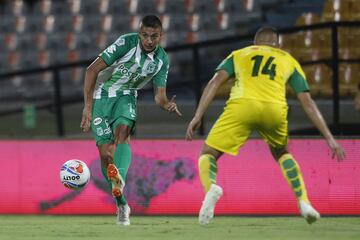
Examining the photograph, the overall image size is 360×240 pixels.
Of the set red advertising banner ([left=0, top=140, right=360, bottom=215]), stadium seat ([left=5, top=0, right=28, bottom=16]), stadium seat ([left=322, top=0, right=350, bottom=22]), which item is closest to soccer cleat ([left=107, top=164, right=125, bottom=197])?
red advertising banner ([left=0, top=140, right=360, bottom=215])

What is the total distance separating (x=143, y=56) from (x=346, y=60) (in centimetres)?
337

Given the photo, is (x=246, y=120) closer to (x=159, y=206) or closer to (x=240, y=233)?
(x=240, y=233)

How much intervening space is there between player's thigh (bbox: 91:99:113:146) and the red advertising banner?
2.33m

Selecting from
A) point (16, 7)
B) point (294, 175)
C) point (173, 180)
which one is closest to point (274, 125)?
point (294, 175)

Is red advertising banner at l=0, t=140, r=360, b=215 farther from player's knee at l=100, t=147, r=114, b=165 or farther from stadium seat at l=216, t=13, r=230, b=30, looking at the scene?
stadium seat at l=216, t=13, r=230, b=30

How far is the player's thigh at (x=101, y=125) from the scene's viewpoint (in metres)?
10.2

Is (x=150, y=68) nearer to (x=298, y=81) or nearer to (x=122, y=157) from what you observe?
(x=122, y=157)

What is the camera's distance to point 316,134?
41.9 ft

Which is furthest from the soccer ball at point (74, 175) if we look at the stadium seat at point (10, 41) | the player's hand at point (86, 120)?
the stadium seat at point (10, 41)

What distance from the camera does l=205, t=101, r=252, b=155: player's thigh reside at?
874 cm

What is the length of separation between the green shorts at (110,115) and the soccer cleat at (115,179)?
0.46 m

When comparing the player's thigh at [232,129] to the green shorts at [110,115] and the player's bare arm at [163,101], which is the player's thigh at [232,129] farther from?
the green shorts at [110,115]

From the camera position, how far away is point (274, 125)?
8.77m

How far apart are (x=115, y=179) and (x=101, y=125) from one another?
0.66 metres
